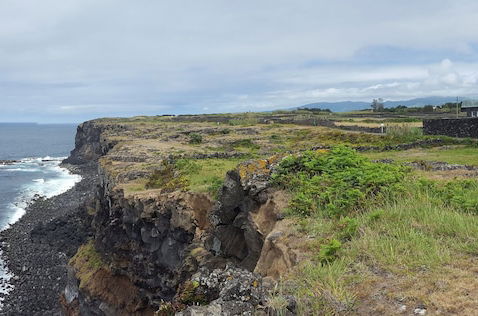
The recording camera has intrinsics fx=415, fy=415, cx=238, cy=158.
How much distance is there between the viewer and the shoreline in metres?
34.6

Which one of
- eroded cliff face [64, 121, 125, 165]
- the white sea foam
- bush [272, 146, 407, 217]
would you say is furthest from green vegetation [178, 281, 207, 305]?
eroded cliff face [64, 121, 125, 165]

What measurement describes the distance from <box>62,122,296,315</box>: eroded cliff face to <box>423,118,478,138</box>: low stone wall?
882 inches

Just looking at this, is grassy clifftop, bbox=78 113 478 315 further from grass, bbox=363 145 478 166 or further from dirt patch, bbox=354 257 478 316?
grass, bbox=363 145 478 166

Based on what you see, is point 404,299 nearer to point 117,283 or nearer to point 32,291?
point 117,283

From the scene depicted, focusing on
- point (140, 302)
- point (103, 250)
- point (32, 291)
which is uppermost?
point (103, 250)

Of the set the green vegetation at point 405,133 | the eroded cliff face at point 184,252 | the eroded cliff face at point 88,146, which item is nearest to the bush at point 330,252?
the eroded cliff face at point 184,252

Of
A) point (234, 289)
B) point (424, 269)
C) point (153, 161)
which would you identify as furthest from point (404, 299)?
point (153, 161)

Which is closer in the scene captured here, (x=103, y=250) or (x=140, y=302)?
(x=140, y=302)

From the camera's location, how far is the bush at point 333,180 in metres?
11.7

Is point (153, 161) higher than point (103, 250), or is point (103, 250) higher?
point (153, 161)

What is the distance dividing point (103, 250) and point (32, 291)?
12.7m

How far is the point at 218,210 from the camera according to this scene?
1575 centimetres

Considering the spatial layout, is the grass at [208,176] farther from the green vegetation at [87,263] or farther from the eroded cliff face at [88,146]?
the eroded cliff face at [88,146]

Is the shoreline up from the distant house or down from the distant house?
down
